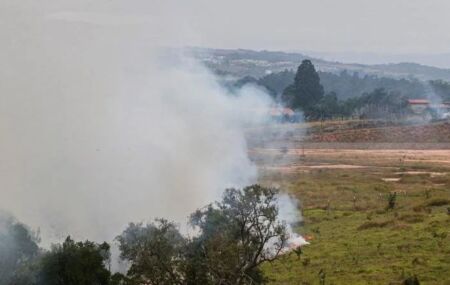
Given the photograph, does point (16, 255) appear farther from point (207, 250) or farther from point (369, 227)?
point (369, 227)

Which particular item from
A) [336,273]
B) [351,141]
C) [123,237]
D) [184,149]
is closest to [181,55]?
[184,149]

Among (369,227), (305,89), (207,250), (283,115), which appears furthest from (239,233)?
(305,89)

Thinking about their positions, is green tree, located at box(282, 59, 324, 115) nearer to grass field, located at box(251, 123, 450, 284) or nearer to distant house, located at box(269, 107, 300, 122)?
distant house, located at box(269, 107, 300, 122)

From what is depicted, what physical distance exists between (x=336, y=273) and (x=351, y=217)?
651 inches

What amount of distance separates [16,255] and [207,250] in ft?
26.6

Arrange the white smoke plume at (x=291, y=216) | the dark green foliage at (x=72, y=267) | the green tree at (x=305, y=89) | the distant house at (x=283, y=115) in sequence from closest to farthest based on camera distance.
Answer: the dark green foliage at (x=72, y=267), the white smoke plume at (x=291, y=216), the distant house at (x=283, y=115), the green tree at (x=305, y=89)

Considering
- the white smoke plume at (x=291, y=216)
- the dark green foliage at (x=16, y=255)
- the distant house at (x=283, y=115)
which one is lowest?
the distant house at (x=283, y=115)

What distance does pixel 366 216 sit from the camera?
48.9 metres

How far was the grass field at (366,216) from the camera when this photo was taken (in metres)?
33.6

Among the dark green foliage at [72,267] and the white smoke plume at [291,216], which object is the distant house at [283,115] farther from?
the dark green foliage at [72,267]

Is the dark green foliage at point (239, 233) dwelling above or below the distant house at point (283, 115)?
above

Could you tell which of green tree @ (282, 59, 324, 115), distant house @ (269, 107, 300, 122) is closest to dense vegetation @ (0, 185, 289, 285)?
distant house @ (269, 107, 300, 122)

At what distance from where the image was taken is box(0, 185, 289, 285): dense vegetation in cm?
2288

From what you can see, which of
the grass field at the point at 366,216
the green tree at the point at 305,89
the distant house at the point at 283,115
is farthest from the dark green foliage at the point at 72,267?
the green tree at the point at 305,89
